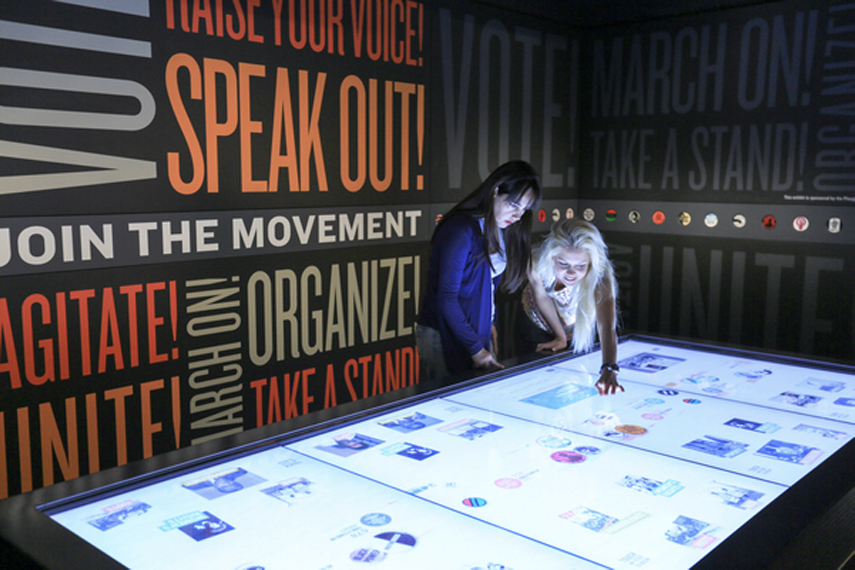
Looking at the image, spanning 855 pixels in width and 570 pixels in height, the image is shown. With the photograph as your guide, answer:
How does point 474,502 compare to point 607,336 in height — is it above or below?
below

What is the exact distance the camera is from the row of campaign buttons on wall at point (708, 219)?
3.56 meters

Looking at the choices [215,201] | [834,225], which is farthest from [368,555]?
[834,225]

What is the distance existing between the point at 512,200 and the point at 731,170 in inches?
→ 86.3

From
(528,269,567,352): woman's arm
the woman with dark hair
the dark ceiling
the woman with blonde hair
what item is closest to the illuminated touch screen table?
the woman with blonde hair

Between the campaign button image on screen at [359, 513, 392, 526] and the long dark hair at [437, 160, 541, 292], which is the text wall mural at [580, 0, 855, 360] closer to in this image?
the long dark hair at [437, 160, 541, 292]

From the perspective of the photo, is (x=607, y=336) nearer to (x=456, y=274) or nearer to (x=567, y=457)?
A: (x=456, y=274)

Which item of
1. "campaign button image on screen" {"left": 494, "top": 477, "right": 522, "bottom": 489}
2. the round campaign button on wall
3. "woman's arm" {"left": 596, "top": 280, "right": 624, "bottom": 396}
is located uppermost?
the round campaign button on wall

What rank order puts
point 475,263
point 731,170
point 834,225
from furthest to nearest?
point 731,170, point 834,225, point 475,263

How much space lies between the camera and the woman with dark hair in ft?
7.37

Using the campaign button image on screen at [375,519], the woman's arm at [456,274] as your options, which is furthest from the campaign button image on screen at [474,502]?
the woman's arm at [456,274]

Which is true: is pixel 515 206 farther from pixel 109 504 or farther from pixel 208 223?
pixel 109 504

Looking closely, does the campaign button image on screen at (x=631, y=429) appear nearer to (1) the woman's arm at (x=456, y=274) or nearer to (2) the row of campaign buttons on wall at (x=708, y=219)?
(1) the woman's arm at (x=456, y=274)

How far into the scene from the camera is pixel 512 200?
7.36 feet

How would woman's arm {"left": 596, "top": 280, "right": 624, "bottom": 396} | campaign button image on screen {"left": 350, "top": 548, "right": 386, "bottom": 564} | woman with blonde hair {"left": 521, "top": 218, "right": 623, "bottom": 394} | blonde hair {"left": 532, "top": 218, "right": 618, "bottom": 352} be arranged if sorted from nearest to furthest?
campaign button image on screen {"left": 350, "top": 548, "right": 386, "bottom": 564}
woman's arm {"left": 596, "top": 280, "right": 624, "bottom": 396}
woman with blonde hair {"left": 521, "top": 218, "right": 623, "bottom": 394}
blonde hair {"left": 532, "top": 218, "right": 618, "bottom": 352}
